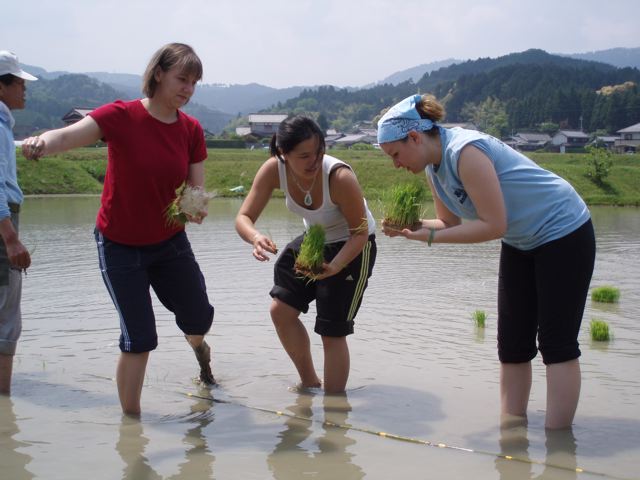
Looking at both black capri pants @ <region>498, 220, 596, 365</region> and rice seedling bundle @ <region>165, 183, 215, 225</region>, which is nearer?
black capri pants @ <region>498, 220, 596, 365</region>

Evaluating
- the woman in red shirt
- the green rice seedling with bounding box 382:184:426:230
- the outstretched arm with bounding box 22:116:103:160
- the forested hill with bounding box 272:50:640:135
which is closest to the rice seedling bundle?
the woman in red shirt

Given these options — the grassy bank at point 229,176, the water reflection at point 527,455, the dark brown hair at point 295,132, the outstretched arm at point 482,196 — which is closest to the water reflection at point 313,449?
the water reflection at point 527,455

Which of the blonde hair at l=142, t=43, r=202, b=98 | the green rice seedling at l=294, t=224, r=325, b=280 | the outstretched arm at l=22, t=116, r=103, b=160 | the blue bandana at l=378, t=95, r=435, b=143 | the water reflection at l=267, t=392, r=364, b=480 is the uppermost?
the blonde hair at l=142, t=43, r=202, b=98

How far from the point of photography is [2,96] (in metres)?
5.53

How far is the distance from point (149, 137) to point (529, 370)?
2857 millimetres

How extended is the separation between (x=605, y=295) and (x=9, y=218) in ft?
24.1

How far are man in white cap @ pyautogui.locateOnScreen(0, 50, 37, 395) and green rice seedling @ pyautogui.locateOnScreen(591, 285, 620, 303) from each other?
6999 millimetres

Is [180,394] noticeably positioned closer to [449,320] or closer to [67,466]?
[67,466]

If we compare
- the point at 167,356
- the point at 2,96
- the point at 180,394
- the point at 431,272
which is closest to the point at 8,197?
the point at 2,96

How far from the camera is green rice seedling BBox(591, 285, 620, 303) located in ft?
32.8

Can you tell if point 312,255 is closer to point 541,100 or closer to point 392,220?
point 392,220

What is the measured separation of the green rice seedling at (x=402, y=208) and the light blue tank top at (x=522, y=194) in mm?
462

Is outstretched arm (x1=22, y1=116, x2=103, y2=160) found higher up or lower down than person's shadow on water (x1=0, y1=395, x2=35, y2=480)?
higher up

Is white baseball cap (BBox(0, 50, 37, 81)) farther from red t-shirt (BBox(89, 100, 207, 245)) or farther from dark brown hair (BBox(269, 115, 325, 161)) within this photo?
dark brown hair (BBox(269, 115, 325, 161))
